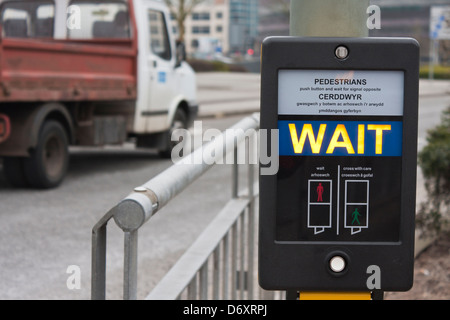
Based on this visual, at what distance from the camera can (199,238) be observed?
321 centimetres

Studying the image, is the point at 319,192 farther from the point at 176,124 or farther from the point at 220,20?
the point at 220,20

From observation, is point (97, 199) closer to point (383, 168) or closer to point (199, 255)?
point (199, 255)

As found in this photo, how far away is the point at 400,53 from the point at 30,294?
424cm

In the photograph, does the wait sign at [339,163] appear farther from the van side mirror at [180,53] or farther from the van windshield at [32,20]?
the van side mirror at [180,53]

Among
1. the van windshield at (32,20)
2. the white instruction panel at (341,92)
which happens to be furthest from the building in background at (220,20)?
the white instruction panel at (341,92)

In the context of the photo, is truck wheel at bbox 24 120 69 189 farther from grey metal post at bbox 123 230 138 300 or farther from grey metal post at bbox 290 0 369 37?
grey metal post at bbox 290 0 369 37

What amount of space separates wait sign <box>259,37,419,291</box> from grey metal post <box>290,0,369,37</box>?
11cm

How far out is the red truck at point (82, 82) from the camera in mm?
8992

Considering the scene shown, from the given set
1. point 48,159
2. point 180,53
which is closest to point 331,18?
point 48,159

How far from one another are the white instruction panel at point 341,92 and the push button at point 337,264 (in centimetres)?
25

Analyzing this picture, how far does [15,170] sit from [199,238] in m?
6.39

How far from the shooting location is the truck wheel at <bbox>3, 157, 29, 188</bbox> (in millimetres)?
9195

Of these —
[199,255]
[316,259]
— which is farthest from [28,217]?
[316,259]

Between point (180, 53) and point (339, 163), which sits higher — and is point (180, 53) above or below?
above
